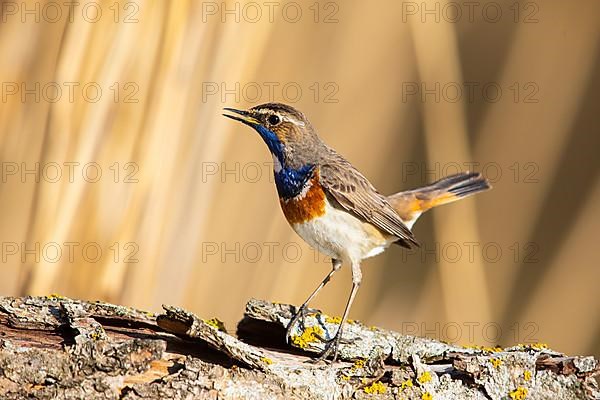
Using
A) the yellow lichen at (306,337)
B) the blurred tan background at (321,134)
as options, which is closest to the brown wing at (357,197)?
the blurred tan background at (321,134)

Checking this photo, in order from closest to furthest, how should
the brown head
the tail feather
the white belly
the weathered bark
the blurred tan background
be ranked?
the weathered bark < the blurred tan background < the white belly < the brown head < the tail feather

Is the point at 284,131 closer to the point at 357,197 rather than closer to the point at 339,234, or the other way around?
the point at 357,197

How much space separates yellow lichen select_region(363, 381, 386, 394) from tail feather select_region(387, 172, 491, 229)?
194 cm

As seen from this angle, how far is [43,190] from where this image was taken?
3.86m

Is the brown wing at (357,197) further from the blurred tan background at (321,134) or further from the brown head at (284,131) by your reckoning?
the blurred tan background at (321,134)

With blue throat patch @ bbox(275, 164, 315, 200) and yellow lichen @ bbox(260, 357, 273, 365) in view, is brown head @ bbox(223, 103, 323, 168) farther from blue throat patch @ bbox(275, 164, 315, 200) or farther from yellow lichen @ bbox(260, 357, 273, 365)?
yellow lichen @ bbox(260, 357, 273, 365)

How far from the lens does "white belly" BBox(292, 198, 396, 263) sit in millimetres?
4133

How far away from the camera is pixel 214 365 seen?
2768 mm

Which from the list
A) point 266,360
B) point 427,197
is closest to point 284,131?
point 427,197

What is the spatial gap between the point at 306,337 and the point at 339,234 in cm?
84

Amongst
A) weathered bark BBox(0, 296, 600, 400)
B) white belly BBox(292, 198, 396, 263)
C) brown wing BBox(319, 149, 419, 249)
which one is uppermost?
brown wing BBox(319, 149, 419, 249)

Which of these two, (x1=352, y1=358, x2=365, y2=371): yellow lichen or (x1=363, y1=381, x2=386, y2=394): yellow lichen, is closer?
A: (x1=363, y1=381, x2=386, y2=394): yellow lichen

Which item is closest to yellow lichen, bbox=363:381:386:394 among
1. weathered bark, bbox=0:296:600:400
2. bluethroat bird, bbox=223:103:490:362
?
weathered bark, bbox=0:296:600:400

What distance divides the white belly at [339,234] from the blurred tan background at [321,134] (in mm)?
713
